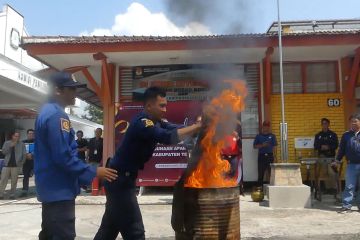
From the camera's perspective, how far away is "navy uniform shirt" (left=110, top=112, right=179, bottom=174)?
3824 millimetres

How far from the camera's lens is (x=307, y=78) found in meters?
11.3

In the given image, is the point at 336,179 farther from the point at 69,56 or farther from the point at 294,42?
the point at 69,56

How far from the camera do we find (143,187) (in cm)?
1059

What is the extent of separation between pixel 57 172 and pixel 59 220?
37 centimetres

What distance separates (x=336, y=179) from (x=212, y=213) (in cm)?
566

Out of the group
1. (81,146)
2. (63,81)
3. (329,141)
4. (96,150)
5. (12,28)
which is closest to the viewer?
(63,81)

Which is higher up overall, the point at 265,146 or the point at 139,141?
the point at 265,146

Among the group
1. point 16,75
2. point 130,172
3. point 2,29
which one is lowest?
point 130,172

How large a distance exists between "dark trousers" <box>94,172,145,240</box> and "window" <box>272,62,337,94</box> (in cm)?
797

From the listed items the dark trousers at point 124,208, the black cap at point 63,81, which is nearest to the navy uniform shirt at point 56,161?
the black cap at point 63,81

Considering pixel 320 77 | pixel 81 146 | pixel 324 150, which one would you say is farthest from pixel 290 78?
pixel 81 146

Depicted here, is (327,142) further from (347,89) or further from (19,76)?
(19,76)

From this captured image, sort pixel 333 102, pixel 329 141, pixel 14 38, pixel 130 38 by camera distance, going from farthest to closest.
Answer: pixel 14 38 → pixel 333 102 → pixel 130 38 → pixel 329 141

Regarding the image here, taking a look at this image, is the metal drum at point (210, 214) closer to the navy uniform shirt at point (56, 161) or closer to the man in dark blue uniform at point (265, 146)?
the navy uniform shirt at point (56, 161)
